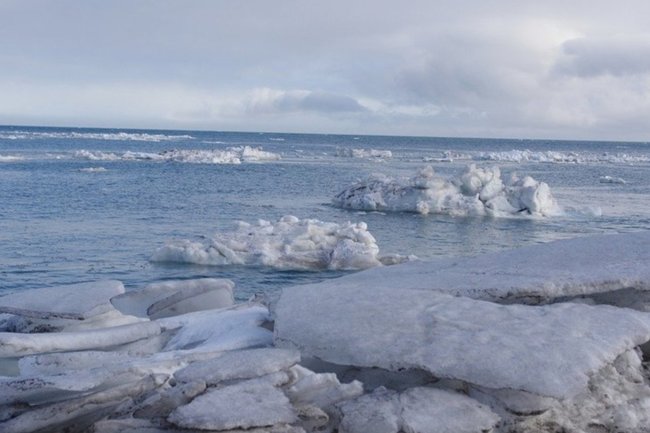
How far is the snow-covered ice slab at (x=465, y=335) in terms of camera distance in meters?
4.23

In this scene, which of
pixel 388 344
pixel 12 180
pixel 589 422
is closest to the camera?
pixel 589 422

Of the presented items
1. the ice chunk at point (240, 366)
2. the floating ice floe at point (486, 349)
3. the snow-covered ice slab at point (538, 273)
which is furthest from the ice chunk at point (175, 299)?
the ice chunk at point (240, 366)

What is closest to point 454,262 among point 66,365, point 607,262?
point 607,262

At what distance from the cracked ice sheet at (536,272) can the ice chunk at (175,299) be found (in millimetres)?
1604

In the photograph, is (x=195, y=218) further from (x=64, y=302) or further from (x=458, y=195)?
(x=64, y=302)

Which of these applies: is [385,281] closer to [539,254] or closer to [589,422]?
[539,254]

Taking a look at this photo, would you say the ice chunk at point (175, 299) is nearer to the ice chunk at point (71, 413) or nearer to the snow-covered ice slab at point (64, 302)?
the snow-covered ice slab at point (64, 302)

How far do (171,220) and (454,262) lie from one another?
57.3ft

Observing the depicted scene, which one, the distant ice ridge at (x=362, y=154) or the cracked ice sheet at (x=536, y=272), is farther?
the distant ice ridge at (x=362, y=154)

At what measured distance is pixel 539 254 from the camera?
6.53 meters

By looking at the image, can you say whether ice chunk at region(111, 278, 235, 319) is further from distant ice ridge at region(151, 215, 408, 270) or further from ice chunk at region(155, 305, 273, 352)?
distant ice ridge at region(151, 215, 408, 270)

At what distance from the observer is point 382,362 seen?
4.43 meters

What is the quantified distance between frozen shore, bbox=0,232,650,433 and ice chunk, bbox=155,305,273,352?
0.02 meters

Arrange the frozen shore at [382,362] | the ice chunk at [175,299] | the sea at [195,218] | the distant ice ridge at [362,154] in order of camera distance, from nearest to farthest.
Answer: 1. the frozen shore at [382,362]
2. the ice chunk at [175,299]
3. the sea at [195,218]
4. the distant ice ridge at [362,154]
